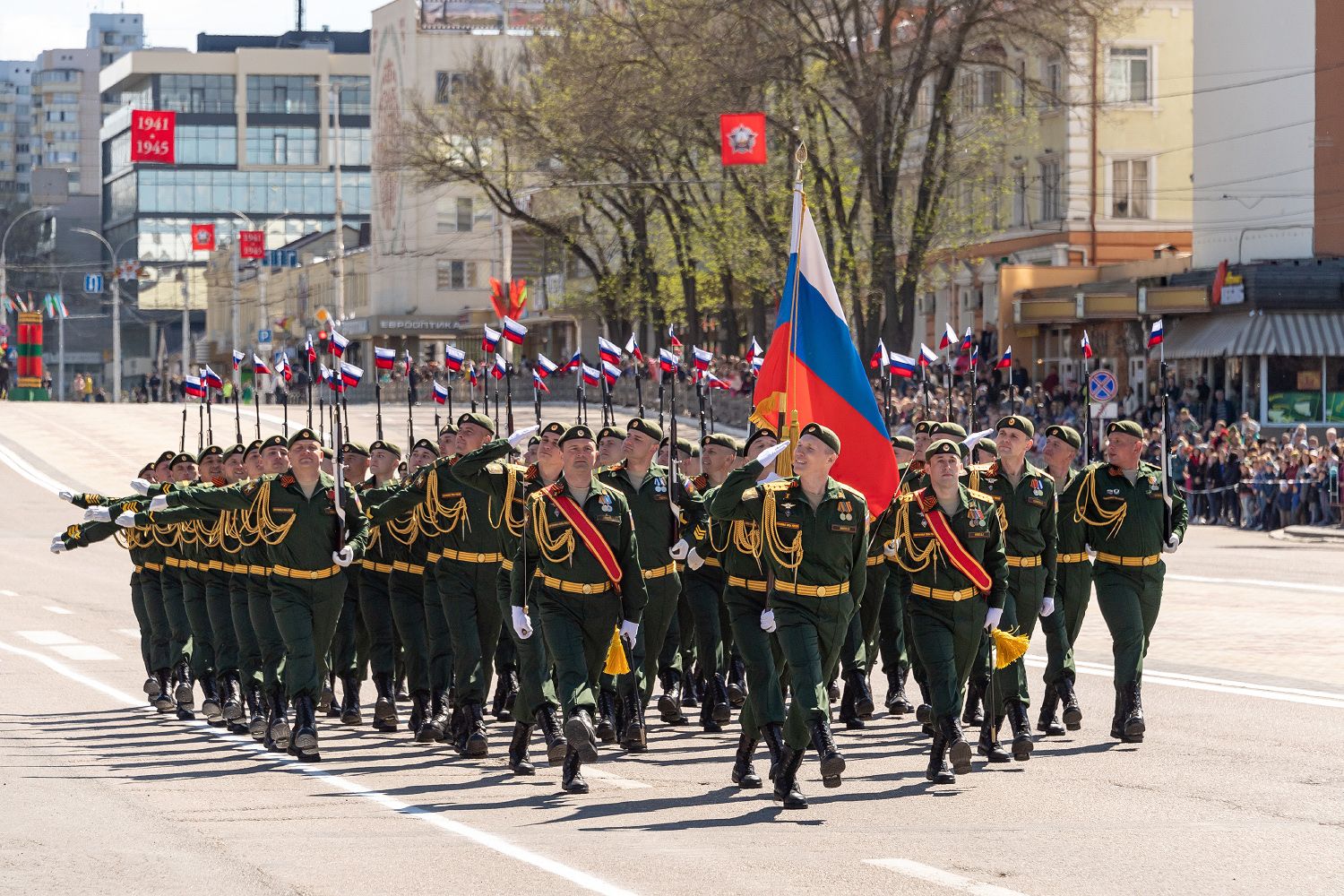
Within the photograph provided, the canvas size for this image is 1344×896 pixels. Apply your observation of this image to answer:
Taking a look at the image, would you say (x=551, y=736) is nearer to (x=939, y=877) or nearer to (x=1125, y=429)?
(x=939, y=877)

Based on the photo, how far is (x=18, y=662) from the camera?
18906 millimetres

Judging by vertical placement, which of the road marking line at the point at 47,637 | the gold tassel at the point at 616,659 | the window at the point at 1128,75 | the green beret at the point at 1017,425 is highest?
the window at the point at 1128,75

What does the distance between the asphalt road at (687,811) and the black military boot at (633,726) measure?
236 millimetres

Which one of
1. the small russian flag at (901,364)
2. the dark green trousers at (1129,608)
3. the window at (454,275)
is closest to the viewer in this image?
the dark green trousers at (1129,608)

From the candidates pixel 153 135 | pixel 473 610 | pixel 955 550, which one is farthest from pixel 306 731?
pixel 153 135

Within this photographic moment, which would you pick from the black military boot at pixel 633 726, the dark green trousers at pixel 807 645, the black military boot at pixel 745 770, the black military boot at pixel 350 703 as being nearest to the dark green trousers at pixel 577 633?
the black military boot at pixel 745 770

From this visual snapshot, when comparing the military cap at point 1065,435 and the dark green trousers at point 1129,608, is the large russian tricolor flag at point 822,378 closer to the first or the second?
the military cap at point 1065,435

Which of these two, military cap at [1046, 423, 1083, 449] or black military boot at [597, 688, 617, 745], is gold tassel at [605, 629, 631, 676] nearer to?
black military boot at [597, 688, 617, 745]

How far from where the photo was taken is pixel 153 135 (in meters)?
105

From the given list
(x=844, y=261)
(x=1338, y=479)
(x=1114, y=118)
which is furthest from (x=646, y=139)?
(x=1338, y=479)

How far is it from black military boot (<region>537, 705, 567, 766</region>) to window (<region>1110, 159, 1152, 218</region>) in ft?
148

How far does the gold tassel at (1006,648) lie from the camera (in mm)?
11844

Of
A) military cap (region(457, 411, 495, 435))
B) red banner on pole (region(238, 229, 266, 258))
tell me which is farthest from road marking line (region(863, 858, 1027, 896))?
red banner on pole (region(238, 229, 266, 258))

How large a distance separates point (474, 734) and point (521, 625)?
143 cm
